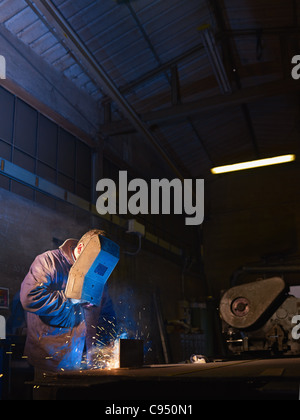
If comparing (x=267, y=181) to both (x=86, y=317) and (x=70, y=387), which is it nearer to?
(x=86, y=317)

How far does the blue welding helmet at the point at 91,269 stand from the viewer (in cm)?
313

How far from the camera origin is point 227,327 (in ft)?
15.6

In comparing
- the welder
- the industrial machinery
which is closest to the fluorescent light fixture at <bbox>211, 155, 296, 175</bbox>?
the industrial machinery

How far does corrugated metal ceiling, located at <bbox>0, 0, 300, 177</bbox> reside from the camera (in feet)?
20.1

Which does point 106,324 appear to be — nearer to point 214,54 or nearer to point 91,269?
point 91,269

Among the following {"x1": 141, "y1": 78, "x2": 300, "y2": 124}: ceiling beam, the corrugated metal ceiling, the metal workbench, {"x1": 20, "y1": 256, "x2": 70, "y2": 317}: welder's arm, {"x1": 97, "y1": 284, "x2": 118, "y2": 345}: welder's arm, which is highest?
the corrugated metal ceiling

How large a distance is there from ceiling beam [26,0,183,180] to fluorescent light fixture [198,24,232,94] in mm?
1427

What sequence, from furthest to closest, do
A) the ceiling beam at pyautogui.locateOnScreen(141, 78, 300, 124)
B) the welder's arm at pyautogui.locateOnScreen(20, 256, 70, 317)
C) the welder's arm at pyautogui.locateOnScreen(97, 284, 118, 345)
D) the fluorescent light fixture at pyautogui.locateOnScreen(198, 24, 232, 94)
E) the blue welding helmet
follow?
the ceiling beam at pyautogui.locateOnScreen(141, 78, 300, 124), the fluorescent light fixture at pyautogui.locateOnScreen(198, 24, 232, 94), the welder's arm at pyautogui.locateOnScreen(97, 284, 118, 345), the welder's arm at pyautogui.locateOnScreen(20, 256, 70, 317), the blue welding helmet

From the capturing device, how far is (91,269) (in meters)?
3.14

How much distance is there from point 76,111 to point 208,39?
7.58ft

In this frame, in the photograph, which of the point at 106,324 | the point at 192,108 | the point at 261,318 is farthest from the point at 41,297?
the point at 192,108

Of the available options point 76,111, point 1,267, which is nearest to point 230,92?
point 76,111

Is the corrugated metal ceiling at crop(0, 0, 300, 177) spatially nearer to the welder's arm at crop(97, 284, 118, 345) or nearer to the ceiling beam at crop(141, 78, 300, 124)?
the ceiling beam at crop(141, 78, 300, 124)

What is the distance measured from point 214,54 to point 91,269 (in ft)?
15.1
